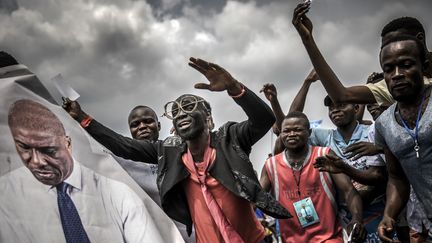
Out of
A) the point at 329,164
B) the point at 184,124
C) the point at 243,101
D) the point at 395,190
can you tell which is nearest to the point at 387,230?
the point at 395,190

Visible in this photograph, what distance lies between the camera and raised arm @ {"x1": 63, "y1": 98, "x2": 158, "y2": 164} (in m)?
3.72

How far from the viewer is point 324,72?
3461 millimetres

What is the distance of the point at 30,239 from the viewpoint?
2465mm

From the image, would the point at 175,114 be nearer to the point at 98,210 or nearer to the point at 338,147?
the point at 98,210

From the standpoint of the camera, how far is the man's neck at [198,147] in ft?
11.9

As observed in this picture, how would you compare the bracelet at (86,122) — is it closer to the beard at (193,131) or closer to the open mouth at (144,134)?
the beard at (193,131)

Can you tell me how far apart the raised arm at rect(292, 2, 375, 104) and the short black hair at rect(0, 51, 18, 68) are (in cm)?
185

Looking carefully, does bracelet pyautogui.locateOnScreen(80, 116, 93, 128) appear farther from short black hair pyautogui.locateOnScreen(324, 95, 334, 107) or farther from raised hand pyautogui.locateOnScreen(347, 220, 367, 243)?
short black hair pyautogui.locateOnScreen(324, 95, 334, 107)

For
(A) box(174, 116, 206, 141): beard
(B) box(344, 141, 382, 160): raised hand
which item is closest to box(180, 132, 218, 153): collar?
(A) box(174, 116, 206, 141): beard

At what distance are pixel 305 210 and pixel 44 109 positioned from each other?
7.60ft

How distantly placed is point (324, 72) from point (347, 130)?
1.62 metres

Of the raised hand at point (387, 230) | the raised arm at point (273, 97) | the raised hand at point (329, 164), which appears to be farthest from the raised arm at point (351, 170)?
the raised arm at point (273, 97)

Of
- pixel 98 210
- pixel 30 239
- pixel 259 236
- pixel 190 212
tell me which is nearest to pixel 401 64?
pixel 259 236

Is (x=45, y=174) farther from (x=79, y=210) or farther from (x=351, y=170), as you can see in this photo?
(x=351, y=170)
